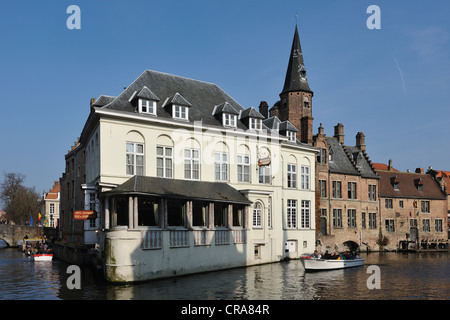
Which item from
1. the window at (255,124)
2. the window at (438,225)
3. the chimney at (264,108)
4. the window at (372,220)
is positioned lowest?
the window at (438,225)

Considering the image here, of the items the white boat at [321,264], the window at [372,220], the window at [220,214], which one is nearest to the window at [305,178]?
the white boat at [321,264]

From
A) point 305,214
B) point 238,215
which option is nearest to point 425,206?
point 305,214

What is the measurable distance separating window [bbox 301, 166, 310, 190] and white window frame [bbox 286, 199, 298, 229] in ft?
6.44

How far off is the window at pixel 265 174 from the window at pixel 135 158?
36.1 ft

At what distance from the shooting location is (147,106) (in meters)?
31.5

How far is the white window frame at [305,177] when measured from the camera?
1663 inches

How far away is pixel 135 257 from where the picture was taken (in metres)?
25.5

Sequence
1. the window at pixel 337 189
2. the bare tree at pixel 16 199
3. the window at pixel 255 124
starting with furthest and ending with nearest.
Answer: the bare tree at pixel 16 199 < the window at pixel 337 189 < the window at pixel 255 124

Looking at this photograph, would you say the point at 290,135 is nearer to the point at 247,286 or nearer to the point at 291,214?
the point at 291,214

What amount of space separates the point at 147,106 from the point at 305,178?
59.1 feet

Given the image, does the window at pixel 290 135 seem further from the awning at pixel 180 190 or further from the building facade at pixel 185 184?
the awning at pixel 180 190

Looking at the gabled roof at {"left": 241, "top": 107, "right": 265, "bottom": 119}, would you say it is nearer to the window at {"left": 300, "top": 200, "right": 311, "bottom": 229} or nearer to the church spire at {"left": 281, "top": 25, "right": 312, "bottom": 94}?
the window at {"left": 300, "top": 200, "right": 311, "bottom": 229}
